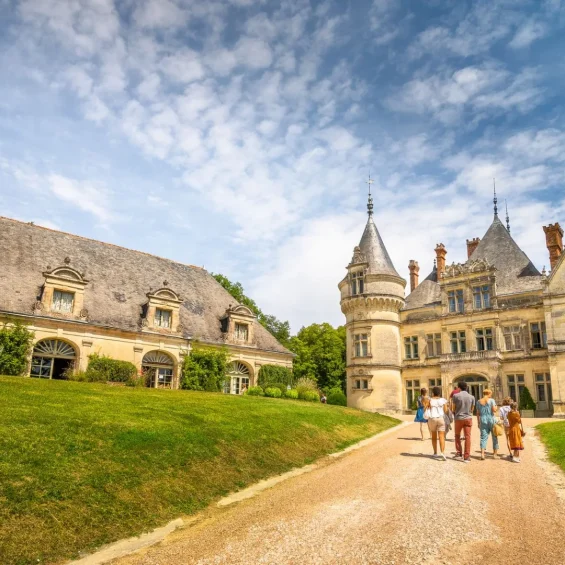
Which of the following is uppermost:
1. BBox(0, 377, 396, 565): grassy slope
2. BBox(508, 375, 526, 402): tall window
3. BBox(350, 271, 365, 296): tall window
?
BBox(350, 271, 365, 296): tall window

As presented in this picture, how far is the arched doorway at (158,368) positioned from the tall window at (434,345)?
2011 cm

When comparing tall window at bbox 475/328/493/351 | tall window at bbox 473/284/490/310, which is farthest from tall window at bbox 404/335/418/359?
tall window at bbox 473/284/490/310

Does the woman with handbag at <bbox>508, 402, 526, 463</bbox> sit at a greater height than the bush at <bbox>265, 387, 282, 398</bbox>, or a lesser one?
lesser

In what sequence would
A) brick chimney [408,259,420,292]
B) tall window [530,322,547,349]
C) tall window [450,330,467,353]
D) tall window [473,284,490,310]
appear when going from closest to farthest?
tall window [530,322,547,349] < tall window [473,284,490,310] < tall window [450,330,467,353] < brick chimney [408,259,420,292]

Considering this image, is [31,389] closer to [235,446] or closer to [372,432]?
[235,446]

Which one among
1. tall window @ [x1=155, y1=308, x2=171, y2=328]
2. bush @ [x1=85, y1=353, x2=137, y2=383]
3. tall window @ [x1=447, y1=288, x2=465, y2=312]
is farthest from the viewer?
tall window @ [x1=447, y1=288, x2=465, y2=312]

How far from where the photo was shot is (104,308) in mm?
27562

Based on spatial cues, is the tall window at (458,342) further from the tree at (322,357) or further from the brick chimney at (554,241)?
the tree at (322,357)

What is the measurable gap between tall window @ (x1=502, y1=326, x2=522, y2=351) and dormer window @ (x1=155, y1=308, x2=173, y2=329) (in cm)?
2310

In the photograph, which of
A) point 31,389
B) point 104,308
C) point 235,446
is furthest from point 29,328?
point 235,446

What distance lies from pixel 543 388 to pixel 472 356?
482 centimetres

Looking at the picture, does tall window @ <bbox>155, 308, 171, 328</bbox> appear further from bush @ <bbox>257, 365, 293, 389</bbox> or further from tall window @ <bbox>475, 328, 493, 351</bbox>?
tall window @ <bbox>475, 328, 493, 351</bbox>

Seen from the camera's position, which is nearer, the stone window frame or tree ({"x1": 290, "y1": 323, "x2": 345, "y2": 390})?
the stone window frame

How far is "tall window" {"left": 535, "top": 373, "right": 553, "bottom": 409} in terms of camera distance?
32.7m
